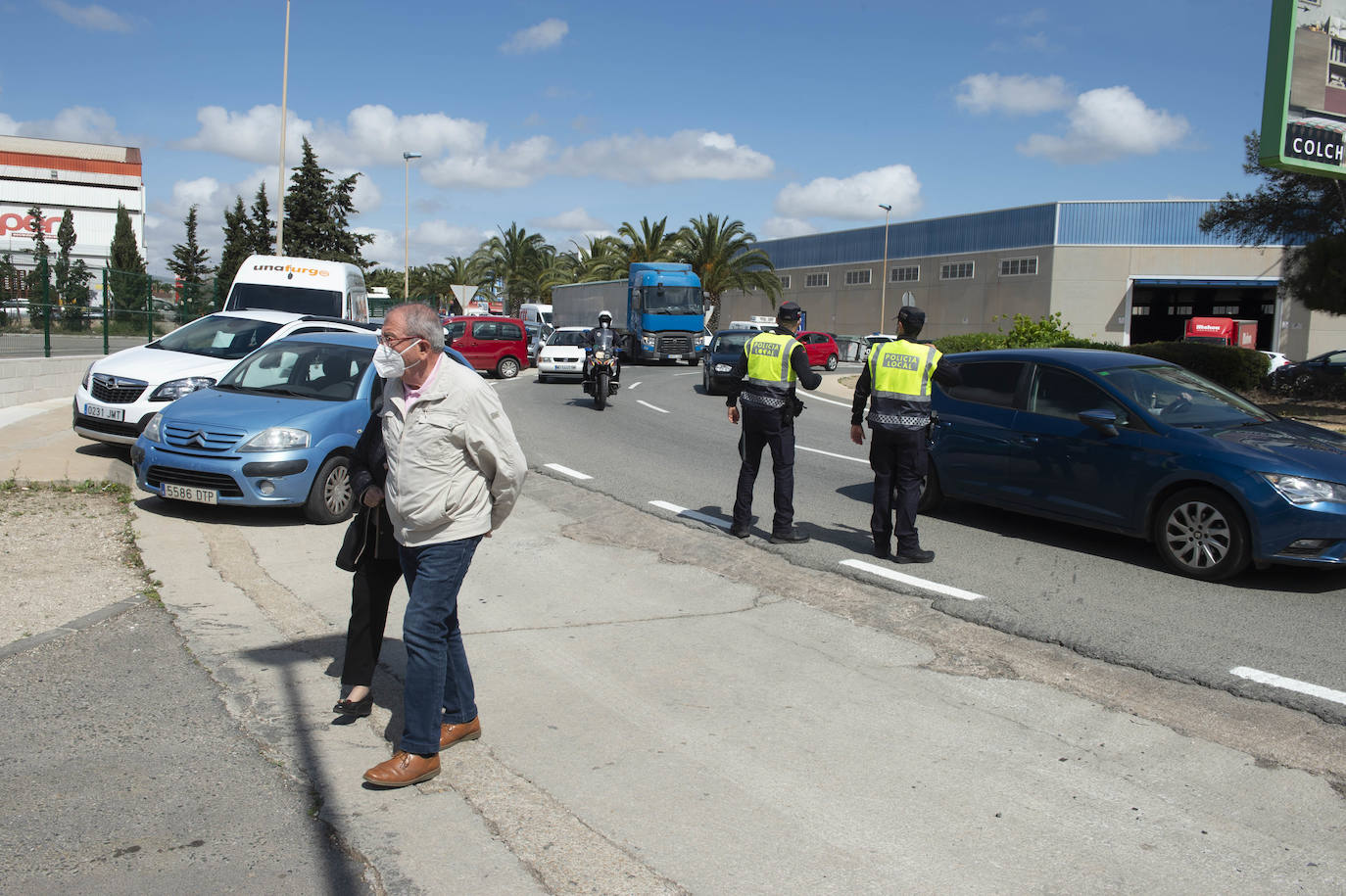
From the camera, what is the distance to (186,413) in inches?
349

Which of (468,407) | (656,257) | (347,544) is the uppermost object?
(656,257)

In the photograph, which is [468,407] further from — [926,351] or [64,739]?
[926,351]

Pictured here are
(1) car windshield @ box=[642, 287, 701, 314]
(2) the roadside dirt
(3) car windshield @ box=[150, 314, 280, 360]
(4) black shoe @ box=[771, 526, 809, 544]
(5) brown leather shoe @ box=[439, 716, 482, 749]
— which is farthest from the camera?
(1) car windshield @ box=[642, 287, 701, 314]

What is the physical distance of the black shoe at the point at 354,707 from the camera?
4.64m

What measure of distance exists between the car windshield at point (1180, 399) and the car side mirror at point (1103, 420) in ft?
0.86

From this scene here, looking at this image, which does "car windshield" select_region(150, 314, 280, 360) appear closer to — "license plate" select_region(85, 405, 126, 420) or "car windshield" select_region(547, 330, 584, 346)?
"license plate" select_region(85, 405, 126, 420)

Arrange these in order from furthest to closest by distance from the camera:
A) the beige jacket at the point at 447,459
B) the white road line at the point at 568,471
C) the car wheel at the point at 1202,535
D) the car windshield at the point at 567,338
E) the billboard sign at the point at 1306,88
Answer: the car windshield at the point at 567,338 < the billboard sign at the point at 1306,88 < the white road line at the point at 568,471 < the car wheel at the point at 1202,535 < the beige jacket at the point at 447,459

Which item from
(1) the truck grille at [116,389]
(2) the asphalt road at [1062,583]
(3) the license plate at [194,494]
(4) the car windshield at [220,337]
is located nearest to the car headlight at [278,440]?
(3) the license plate at [194,494]

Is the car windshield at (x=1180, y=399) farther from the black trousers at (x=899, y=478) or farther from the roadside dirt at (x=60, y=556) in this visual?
the roadside dirt at (x=60, y=556)

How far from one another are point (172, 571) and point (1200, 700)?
632 centimetres

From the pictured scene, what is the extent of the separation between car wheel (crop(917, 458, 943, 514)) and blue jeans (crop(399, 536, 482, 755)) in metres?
6.00

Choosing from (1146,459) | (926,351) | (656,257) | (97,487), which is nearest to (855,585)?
(926,351)

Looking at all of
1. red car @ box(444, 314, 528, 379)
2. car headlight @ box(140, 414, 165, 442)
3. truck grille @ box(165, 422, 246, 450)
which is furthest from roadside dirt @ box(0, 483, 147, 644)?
red car @ box(444, 314, 528, 379)

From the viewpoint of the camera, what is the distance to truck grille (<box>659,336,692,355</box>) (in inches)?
1490
